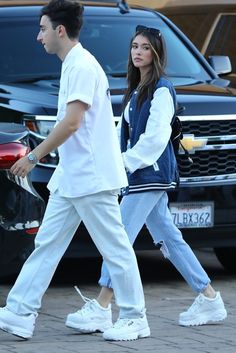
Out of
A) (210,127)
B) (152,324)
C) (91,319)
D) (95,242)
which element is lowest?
(152,324)

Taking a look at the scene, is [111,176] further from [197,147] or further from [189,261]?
[197,147]

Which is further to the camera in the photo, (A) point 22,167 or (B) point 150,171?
(B) point 150,171

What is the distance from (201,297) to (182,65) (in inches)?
128

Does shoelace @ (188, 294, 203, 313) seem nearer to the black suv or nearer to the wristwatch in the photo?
the black suv

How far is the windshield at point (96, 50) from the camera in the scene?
9844 millimetres

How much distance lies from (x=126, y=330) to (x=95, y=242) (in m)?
0.51

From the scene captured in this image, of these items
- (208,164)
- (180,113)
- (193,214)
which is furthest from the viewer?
(208,164)

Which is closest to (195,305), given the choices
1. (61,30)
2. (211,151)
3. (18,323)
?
(18,323)

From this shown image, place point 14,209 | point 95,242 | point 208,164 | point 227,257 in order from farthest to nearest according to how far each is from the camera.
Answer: point 227,257
point 208,164
point 14,209
point 95,242

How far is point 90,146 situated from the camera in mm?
6891

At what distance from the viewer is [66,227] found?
7047 millimetres

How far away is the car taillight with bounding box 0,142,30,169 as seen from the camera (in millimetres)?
7430

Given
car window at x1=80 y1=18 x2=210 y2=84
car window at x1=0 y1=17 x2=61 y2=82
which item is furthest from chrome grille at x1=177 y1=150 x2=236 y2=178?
car window at x1=0 y1=17 x2=61 y2=82

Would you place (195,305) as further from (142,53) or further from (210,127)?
(210,127)
